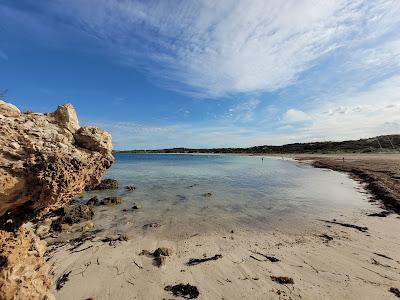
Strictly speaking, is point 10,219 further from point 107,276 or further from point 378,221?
point 378,221

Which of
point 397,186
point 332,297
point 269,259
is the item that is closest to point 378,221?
point 269,259

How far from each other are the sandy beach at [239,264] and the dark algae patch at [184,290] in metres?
0.14

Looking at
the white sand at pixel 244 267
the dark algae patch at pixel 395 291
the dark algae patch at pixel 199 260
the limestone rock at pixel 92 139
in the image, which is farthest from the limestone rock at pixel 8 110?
the dark algae patch at pixel 395 291

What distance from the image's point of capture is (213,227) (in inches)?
492

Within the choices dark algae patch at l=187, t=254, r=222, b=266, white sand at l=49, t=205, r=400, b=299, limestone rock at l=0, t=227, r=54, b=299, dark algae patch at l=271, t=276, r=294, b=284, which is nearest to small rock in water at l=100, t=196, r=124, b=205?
white sand at l=49, t=205, r=400, b=299

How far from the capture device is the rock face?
13.3 ft

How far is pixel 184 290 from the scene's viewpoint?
6859 millimetres

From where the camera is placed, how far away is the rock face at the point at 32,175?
4043 millimetres

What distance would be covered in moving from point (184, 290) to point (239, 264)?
2.15m

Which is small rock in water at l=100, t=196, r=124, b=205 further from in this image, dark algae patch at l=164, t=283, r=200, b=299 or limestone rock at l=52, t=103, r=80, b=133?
limestone rock at l=52, t=103, r=80, b=133

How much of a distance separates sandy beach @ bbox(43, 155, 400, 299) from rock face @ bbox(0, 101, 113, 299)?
2564 millimetres

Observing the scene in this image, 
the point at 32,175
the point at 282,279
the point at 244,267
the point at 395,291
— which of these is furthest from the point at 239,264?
the point at 32,175

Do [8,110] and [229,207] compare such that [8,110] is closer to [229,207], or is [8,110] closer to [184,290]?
[184,290]

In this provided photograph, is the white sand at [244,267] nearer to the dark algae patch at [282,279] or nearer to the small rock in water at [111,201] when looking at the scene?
the dark algae patch at [282,279]
